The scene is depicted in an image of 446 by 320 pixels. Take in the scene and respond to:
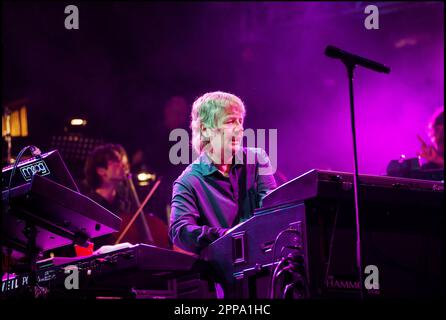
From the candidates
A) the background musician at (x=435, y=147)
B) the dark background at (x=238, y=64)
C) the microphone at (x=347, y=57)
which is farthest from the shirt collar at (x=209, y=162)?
the dark background at (x=238, y=64)

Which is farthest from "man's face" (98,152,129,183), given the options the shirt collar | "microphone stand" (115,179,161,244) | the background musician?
the background musician

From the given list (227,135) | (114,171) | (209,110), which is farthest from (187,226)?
(114,171)

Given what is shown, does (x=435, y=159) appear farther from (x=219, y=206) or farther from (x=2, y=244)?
(x=2, y=244)

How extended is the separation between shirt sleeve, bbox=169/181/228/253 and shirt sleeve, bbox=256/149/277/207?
412mm

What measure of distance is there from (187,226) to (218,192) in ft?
1.21

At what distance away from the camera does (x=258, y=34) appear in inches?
349

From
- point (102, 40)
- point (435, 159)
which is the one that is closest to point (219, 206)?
point (435, 159)

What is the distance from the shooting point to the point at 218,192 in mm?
3832

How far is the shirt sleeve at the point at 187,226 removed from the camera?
3410mm

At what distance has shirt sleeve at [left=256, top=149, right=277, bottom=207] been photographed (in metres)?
3.90

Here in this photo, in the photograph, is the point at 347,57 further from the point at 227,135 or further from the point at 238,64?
the point at 238,64

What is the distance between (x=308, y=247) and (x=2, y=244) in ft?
6.16

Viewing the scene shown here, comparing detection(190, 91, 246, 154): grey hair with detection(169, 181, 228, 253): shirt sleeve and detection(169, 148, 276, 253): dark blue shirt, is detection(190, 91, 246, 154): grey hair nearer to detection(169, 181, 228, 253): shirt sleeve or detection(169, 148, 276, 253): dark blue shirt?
detection(169, 148, 276, 253): dark blue shirt

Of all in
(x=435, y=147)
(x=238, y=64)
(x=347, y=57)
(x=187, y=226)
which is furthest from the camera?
(x=238, y=64)
